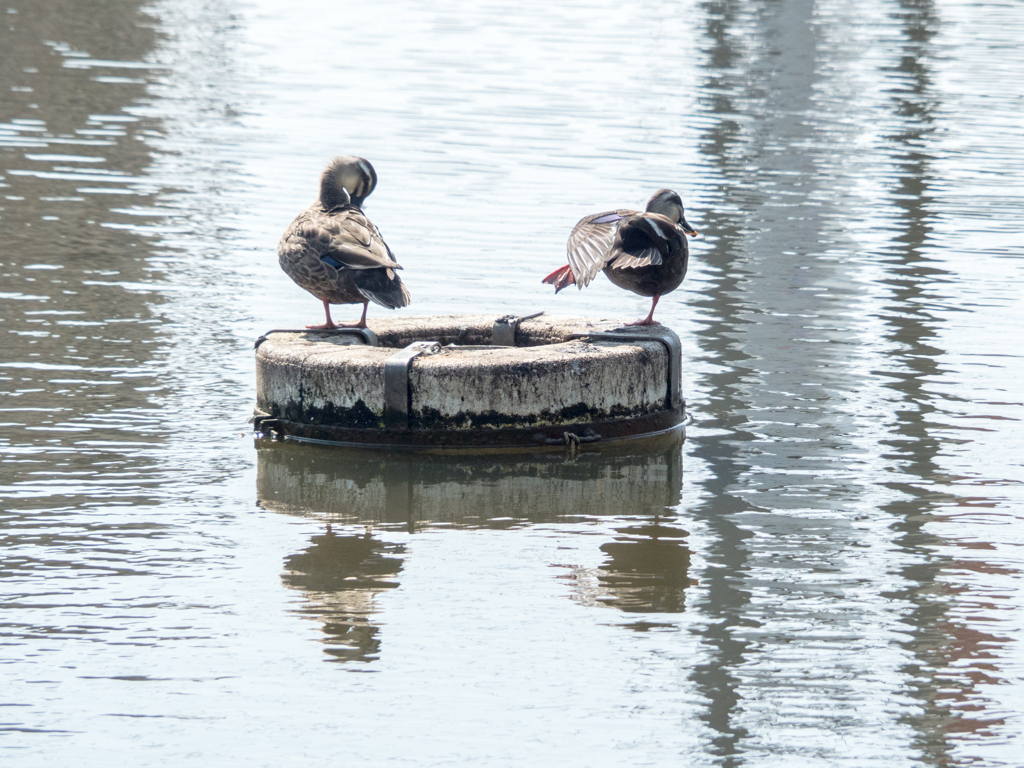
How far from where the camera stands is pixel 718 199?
581 inches

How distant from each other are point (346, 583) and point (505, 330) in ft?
9.42

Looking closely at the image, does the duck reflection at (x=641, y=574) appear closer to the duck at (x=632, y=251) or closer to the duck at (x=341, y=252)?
the duck at (x=632, y=251)

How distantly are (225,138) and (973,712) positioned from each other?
14.8 meters

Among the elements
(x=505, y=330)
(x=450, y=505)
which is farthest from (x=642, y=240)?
(x=450, y=505)

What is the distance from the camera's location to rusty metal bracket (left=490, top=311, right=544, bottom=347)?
8.28 metres

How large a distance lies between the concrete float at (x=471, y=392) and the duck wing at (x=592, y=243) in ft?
1.11

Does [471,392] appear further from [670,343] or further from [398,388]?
[670,343]

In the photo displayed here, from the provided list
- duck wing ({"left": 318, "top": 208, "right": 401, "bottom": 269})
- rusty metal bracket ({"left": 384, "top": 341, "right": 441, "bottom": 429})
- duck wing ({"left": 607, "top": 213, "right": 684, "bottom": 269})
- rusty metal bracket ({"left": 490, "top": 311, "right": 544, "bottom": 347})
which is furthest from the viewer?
rusty metal bracket ({"left": 490, "top": 311, "right": 544, "bottom": 347})

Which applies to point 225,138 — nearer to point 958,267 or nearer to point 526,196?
point 526,196

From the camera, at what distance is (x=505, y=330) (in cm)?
828

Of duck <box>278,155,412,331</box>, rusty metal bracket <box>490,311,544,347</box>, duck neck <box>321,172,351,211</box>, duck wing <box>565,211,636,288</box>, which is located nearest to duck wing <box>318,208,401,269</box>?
duck <box>278,155,412,331</box>

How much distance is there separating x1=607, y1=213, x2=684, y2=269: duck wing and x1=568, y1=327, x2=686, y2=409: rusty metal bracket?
0.37 meters

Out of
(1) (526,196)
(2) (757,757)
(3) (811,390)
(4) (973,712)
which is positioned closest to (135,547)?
(2) (757,757)

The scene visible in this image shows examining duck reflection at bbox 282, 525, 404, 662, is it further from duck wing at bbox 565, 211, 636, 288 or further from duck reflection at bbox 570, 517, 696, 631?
duck wing at bbox 565, 211, 636, 288
